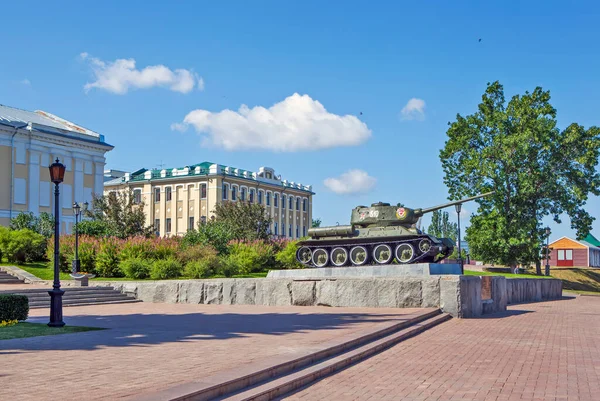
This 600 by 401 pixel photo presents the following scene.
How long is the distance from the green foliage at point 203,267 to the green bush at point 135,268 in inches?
64.7

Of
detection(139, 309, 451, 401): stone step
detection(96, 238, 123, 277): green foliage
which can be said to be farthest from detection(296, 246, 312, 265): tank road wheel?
detection(139, 309, 451, 401): stone step

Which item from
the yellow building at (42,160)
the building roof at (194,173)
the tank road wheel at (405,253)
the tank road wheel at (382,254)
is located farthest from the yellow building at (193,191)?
the tank road wheel at (405,253)

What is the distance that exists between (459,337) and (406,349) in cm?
207

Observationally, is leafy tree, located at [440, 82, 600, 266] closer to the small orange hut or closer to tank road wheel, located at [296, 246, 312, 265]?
tank road wheel, located at [296, 246, 312, 265]

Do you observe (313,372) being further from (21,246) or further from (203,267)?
(21,246)

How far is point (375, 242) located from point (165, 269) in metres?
8.43

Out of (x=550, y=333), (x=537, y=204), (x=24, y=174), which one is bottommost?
(x=550, y=333)

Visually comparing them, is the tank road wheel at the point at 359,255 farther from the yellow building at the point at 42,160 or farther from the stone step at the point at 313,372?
the yellow building at the point at 42,160

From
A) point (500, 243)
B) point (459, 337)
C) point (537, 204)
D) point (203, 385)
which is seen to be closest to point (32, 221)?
point (500, 243)

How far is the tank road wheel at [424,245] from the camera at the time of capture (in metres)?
22.6

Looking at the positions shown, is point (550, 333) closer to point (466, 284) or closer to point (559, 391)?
point (466, 284)

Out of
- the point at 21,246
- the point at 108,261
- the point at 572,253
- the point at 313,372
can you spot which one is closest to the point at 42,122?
the point at 21,246

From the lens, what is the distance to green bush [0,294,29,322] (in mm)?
12438

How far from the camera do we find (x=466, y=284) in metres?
16.2
